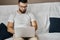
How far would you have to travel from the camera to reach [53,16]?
2572 millimetres

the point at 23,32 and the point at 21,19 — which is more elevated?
the point at 21,19

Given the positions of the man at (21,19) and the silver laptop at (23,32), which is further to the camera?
the man at (21,19)

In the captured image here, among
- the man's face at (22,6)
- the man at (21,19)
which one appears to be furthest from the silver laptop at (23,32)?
the man's face at (22,6)

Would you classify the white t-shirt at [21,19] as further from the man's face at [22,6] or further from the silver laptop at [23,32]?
the silver laptop at [23,32]

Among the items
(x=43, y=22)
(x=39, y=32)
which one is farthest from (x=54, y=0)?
(x=39, y=32)

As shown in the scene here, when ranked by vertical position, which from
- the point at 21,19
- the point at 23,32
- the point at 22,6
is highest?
the point at 22,6

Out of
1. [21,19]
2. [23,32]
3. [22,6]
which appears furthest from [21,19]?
[23,32]

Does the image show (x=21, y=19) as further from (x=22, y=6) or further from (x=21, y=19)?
(x=22, y=6)

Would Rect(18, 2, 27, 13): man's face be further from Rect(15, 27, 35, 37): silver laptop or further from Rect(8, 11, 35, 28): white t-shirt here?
Rect(15, 27, 35, 37): silver laptop

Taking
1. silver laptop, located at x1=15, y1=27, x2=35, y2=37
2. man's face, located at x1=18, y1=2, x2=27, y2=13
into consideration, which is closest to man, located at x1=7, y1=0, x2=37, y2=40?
man's face, located at x1=18, y1=2, x2=27, y2=13

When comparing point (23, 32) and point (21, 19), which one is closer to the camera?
point (23, 32)

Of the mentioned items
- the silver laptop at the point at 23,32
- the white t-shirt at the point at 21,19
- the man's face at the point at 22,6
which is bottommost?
the silver laptop at the point at 23,32

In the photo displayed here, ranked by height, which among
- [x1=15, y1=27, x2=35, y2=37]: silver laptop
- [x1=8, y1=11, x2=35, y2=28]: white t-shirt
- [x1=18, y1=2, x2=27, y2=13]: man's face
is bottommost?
[x1=15, y1=27, x2=35, y2=37]: silver laptop

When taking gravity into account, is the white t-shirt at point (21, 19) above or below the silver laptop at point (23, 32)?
above
